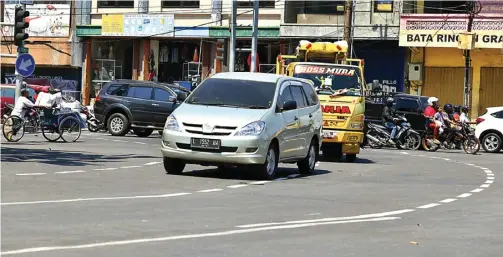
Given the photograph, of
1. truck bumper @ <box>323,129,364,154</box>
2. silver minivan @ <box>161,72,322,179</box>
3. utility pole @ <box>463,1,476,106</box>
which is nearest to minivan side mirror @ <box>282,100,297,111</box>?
silver minivan @ <box>161,72,322,179</box>

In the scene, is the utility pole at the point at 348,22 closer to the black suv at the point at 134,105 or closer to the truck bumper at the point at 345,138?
the black suv at the point at 134,105

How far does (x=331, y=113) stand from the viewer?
24.9 metres

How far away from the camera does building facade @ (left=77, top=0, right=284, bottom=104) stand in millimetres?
53531

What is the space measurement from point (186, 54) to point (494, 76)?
1578 cm

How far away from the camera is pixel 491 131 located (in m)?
36.0

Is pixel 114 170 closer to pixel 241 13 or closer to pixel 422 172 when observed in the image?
pixel 422 172

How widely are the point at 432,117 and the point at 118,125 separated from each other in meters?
10.2

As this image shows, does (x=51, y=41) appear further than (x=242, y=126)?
Yes

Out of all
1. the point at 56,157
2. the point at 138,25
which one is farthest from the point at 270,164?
the point at 138,25

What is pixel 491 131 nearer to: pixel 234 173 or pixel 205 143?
pixel 234 173

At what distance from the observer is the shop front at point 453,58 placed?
47.7 metres

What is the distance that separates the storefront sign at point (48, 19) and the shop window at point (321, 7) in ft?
42.5

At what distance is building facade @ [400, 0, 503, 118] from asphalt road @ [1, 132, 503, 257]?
85.6 ft

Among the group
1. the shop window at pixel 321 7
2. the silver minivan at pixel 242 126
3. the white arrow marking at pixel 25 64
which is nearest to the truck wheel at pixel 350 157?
the silver minivan at pixel 242 126
